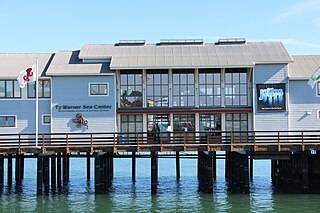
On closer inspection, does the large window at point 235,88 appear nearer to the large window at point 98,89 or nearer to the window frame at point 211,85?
the window frame at point 211,85

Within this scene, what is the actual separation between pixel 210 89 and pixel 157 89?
3.48 meters

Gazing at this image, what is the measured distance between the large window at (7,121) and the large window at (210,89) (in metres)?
12.3

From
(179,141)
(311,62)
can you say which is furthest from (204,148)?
(311,62)

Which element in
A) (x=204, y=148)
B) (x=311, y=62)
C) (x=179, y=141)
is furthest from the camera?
(x=311, y=62)

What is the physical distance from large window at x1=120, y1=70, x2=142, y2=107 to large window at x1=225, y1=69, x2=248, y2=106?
18.8ft

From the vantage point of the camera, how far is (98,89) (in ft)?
121

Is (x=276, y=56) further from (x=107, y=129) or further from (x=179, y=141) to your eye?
(x=107, y=129)

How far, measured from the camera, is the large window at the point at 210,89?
37.4 metres

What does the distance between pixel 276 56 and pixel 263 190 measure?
8879mm

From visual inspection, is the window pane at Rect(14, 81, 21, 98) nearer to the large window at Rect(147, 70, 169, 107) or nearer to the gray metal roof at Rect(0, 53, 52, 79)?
the gray metal roof at Rect(0, 53, 52, 79)

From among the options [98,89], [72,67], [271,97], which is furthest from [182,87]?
[72,67]

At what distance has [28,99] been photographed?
123 feet

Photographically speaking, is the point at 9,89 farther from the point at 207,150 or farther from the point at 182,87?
the point at 207,150

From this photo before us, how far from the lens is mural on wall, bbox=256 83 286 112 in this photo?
36.6 meters
